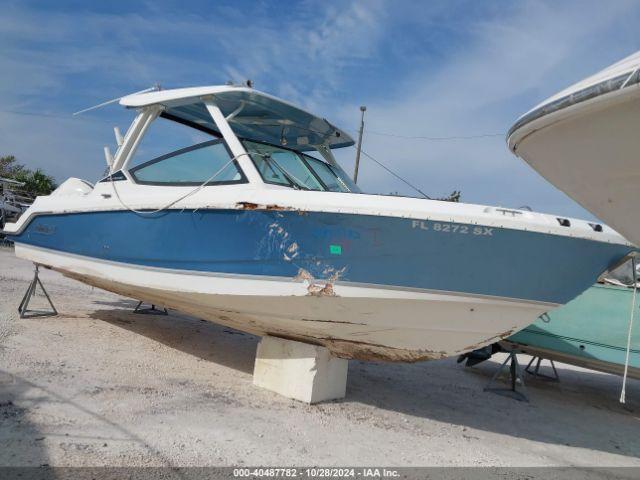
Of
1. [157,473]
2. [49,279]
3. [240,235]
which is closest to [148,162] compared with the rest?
[240,235]

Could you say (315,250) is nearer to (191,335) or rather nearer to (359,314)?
(359,314)

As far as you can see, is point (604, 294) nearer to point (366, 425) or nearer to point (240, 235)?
point (366, 425)

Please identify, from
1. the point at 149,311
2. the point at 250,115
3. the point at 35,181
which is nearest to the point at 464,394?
the point at 250,115

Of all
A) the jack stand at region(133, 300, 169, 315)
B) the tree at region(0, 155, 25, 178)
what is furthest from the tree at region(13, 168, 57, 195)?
the jack stand at region(133, 300, 169, 315)

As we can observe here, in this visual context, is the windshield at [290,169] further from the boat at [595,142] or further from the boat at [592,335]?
the boat at [592,335]

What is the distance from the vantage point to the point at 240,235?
3840mm

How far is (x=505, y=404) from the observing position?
5023 millimetres

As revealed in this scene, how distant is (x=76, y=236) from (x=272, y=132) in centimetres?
245

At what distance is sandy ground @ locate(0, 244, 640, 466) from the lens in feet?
9.29

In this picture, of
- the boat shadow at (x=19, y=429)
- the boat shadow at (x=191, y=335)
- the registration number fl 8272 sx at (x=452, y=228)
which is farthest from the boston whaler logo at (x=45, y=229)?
the registration number fl 8272 sx at (x=452, y=228)

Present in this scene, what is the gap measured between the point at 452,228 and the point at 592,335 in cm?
326

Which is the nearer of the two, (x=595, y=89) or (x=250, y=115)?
(x=595, y=89)

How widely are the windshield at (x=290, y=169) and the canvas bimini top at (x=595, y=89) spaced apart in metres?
2.20

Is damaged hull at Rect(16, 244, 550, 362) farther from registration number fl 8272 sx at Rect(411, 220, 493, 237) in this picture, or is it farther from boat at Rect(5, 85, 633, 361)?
registration number fl 8272 sx at Rect(411, 220, 493, 237)
